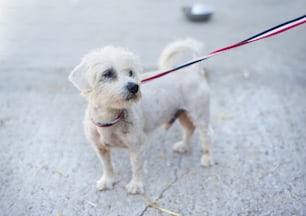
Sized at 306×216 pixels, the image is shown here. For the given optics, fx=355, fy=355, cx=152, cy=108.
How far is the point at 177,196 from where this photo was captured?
10.9 ft

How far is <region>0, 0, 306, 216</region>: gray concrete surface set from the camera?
3287 millimetres

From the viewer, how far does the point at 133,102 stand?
2.77 m

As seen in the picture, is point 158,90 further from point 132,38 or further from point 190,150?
point 132,38

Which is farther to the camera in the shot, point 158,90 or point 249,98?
point 249,98

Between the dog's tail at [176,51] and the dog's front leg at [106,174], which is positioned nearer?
the dog's front leg at [106,174]

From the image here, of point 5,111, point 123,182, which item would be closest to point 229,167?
point 123,182

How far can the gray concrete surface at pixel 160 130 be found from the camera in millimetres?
3287

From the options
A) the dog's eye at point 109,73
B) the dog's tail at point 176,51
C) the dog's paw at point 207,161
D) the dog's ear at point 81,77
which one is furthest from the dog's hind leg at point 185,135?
the dog's ear at point 81,77

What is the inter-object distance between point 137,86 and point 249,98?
2.42 meters

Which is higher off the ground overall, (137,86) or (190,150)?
(137,86)

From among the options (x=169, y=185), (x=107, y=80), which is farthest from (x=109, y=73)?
(x=169, y=185)

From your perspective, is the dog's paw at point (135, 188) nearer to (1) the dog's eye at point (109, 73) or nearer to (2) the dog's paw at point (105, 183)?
(2) the dog's paw at point (105, 183)

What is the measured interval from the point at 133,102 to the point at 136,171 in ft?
2.64

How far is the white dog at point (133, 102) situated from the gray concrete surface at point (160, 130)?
26 cm
